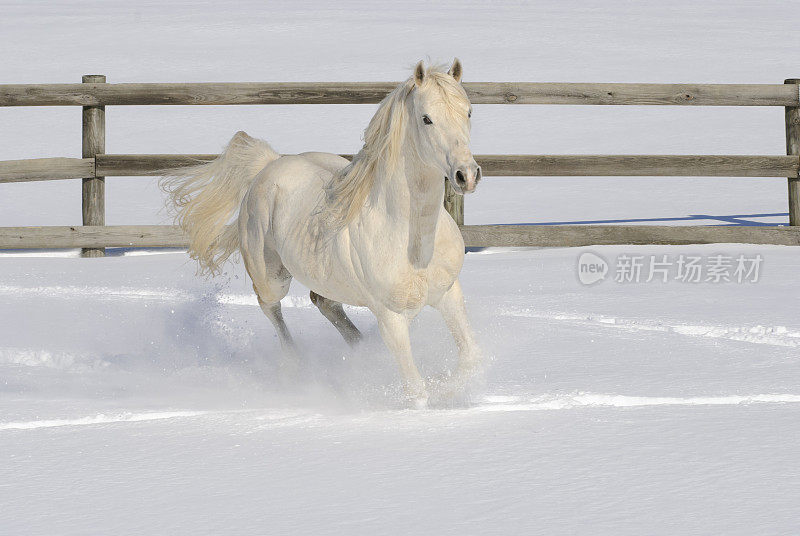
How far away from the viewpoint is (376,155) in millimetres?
3820

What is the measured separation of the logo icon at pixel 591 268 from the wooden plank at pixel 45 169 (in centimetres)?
362

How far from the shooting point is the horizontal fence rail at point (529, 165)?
7367mm

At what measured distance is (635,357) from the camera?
15.0 ft

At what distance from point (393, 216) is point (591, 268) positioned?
345cm

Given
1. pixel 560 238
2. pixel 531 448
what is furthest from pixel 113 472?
pixel 560 238

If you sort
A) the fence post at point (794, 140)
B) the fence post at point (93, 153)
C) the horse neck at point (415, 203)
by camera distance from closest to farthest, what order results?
the horse neck at point (415, 203) → the fence post at point (93, 153) → the fence post at point (794, 140)

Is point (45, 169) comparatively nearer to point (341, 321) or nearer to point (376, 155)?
point (341, 321)

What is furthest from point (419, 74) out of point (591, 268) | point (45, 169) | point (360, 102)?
point (45, 169)

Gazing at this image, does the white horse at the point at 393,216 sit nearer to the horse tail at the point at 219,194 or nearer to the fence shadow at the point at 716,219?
the horse tail at the point at 219,194

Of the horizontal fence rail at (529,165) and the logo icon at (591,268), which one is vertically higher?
the horizontal fence rail at (529,165)

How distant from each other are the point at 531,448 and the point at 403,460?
0.41 meters

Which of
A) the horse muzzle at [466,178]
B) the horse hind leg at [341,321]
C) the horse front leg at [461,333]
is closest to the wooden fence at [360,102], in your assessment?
the horse hind leg at [341,321]

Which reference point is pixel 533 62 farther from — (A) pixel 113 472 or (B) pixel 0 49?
(A) pixel 113 472

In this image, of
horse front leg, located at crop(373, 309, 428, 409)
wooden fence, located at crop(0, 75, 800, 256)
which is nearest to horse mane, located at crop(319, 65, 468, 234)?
horse front leg, located at crop(373, 309, 428, 409)
